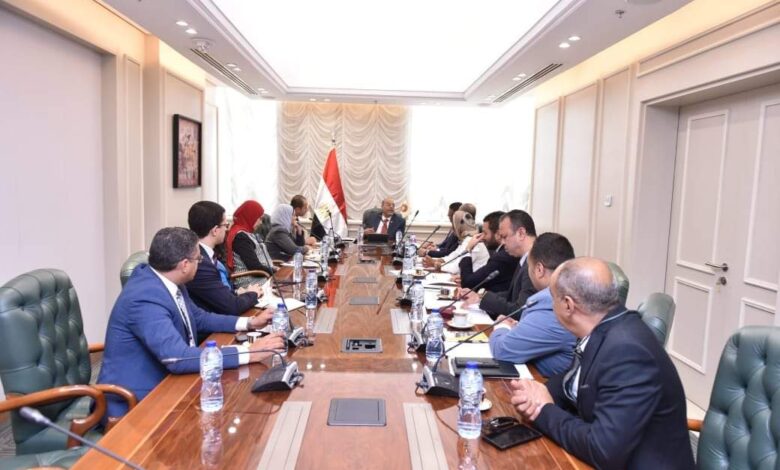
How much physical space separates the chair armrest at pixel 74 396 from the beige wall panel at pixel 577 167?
12.8 ft

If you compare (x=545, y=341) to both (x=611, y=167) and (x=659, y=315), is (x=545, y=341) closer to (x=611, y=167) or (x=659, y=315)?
(x=659, y=315)

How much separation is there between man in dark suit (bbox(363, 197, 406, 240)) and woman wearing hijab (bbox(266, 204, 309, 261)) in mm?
1327

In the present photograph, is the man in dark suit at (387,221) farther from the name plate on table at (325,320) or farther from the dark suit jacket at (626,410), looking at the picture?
the dark suit jacket at (626,410)

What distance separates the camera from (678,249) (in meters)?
3.57

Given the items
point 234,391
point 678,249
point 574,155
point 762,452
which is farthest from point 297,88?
point 762,452

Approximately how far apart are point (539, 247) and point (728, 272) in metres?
1.70

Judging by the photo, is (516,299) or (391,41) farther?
(391,41)

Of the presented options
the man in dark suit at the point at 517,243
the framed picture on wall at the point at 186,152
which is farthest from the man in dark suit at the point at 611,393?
the framed picture on wall at the point at 186,152

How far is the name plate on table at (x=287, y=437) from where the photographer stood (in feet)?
3.71

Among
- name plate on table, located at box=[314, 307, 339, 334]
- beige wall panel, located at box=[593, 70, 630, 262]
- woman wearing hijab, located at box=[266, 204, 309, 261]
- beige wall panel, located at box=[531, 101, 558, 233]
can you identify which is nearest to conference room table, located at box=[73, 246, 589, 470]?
name plate on table, located at box=[314, 307, 339, 334]

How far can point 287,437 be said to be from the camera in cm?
124

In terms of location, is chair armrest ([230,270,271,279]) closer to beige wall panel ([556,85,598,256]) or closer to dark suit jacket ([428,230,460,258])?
dark suit jacket ([428,230,460,258])

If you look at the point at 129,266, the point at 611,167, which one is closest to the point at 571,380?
the point at 129,266

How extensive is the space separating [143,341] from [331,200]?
4.47 metres
